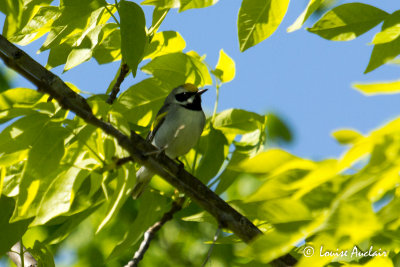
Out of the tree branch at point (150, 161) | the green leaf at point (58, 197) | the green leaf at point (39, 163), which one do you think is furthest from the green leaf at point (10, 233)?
the tree branch at point (150, 161)

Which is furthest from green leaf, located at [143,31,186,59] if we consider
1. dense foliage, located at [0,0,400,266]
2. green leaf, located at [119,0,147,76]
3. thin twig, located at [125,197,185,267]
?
thin twig, located at [125,197,185,267]

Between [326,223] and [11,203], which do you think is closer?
[326,223]

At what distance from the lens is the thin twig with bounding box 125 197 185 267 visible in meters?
2.03

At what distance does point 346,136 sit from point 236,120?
1710 millimetres

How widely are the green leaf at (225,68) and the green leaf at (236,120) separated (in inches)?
7.7

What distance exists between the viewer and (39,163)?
2076 mm

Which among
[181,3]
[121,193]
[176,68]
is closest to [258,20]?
[181,3]

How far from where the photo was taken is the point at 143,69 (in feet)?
9.02

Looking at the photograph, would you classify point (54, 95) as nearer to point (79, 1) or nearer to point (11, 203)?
point (79, 1)

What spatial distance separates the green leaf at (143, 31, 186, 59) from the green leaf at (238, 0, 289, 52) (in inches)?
29.6

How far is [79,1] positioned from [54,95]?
2.16 feet

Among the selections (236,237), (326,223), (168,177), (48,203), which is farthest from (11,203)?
(326,223)

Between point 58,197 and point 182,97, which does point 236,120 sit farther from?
point 182,97

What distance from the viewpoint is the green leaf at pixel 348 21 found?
2.08m
